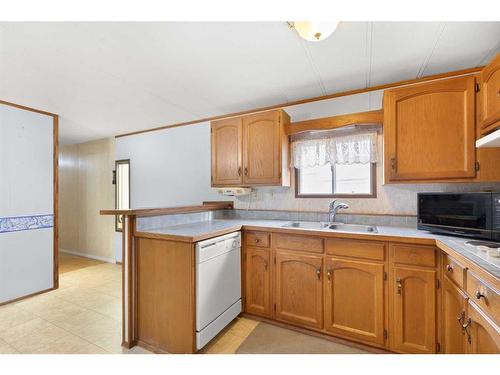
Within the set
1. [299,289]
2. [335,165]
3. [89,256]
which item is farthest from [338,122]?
[89,256]

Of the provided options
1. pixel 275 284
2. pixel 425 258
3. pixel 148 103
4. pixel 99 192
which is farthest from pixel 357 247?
pixel 99 192

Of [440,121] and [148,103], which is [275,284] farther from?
[148,103]

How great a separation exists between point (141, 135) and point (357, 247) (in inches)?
144

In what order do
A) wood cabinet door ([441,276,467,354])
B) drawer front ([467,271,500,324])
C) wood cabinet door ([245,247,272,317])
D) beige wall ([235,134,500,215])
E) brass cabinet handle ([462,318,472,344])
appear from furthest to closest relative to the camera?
wood cabinet door ([245,247,272,317])
beige wall ([235,134,500,215])
wood cabinet door ([441,276,467,354])
brass cabinet handle ([462,318,472,344])
drawer front ([467,271,500,324])

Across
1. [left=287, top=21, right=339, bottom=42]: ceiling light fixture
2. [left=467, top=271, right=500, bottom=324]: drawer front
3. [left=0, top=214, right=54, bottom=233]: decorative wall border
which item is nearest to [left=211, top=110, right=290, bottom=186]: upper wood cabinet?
[left=287, top=21, right=339, bottom=42]: ceiling light fixture

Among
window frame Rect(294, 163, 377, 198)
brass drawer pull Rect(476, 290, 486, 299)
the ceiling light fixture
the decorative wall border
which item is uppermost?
the ceiling light fixture

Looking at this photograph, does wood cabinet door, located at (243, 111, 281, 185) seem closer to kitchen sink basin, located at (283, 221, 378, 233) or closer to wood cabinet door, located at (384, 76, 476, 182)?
kitchen sink basin, located at (283, 221, 378, 233)

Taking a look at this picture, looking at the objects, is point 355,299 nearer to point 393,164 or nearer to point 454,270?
point 454,270

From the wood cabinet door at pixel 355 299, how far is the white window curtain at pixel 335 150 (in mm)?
999

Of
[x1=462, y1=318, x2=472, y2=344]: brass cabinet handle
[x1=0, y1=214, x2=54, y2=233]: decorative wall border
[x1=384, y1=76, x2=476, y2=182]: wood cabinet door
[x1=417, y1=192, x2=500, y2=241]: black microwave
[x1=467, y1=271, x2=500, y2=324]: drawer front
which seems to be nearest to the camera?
[x1=467, y1=271, x2=500, y2=324]: drawer front

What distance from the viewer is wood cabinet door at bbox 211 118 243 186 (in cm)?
261

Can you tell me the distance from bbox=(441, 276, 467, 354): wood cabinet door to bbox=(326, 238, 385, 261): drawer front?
39 cm

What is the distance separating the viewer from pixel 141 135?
3934mm

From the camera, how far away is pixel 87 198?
4613 millimetres
